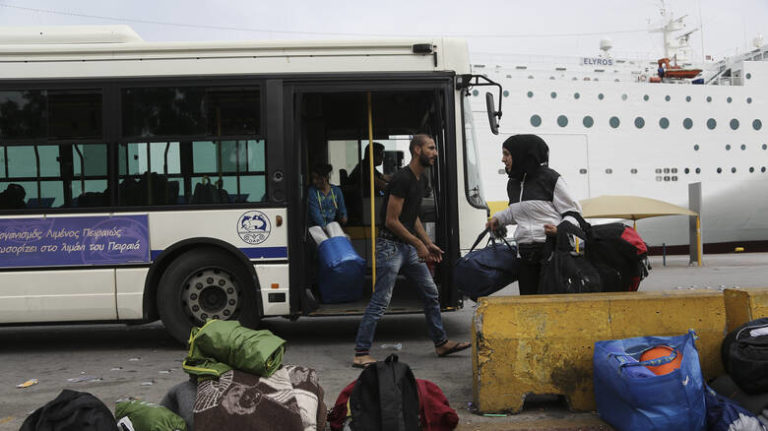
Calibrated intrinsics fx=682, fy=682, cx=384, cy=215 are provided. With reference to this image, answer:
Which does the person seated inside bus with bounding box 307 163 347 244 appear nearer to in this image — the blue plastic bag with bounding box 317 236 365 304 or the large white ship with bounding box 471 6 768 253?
the blue plastic bag with bounding box 317 236 365 304

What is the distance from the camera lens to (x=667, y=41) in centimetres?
3172

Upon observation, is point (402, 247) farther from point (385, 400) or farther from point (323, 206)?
point (385, 400)

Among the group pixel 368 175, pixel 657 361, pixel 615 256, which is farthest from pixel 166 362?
pixel 657 361

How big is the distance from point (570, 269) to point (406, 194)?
1602mm

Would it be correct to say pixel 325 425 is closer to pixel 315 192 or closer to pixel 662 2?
pixel 315 192

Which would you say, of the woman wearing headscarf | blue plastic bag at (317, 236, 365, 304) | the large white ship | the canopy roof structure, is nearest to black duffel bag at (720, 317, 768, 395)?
the woman wearing headscarf

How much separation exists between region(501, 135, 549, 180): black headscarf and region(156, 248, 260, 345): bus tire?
10.4ft

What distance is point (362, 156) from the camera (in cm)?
891

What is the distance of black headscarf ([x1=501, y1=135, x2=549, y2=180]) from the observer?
196 inches

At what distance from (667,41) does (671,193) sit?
9.57 metres

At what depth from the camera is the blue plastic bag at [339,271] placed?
6957mm

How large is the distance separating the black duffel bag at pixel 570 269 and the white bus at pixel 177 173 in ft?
7.88

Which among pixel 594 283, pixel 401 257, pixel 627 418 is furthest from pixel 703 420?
pixel 401 257

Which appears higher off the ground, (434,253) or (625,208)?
(625,208)
